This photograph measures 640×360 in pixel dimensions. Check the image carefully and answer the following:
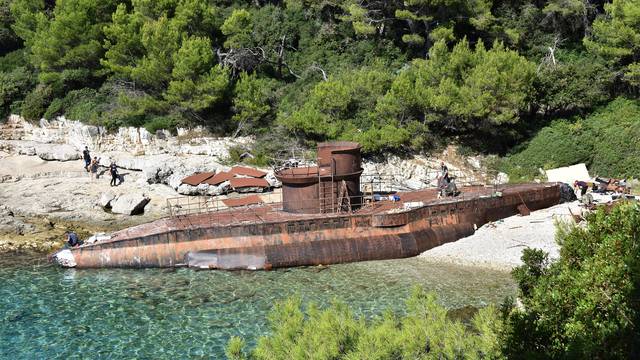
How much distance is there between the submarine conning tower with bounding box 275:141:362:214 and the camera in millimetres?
23047

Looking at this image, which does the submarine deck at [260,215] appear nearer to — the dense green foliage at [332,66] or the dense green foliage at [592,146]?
the dense green foliage at [592,146]

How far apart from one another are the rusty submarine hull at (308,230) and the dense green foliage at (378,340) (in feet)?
43.1

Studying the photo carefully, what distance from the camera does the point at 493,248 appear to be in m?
21.9

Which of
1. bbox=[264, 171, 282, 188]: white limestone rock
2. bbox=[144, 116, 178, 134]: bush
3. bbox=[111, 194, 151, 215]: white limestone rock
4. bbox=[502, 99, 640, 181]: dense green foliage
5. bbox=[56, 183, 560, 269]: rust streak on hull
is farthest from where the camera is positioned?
bbox=[144, 116, 178, 134]: bush

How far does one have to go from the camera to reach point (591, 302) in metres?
6.92

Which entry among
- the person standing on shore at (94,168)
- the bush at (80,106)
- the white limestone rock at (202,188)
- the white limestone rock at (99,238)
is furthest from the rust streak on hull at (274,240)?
the bush at (80,106)

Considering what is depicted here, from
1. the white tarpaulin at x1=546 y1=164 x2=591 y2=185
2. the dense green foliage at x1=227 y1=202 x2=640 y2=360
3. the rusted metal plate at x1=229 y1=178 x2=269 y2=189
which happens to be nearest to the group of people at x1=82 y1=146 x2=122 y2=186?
the rusted metal plate at x1=229 y1=178 x2=269 y2=189

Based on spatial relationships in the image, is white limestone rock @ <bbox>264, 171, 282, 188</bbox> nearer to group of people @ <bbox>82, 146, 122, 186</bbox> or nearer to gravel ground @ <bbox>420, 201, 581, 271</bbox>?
group of people @ <bbox>82, 146, 122, 186</bbox>

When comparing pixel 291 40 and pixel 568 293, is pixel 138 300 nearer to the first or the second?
pixel 568 293

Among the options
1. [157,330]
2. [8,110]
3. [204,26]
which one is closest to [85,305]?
[157,330]

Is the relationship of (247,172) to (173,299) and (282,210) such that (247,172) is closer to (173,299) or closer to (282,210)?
(282,210)

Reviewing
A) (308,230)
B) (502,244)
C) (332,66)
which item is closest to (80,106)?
(332,66)

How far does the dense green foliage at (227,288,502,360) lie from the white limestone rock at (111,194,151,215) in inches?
891

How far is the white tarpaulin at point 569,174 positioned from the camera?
3031cm
